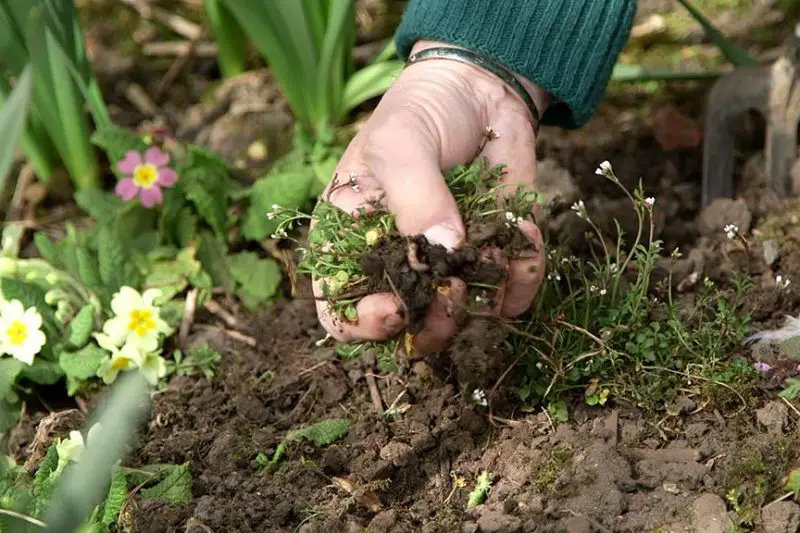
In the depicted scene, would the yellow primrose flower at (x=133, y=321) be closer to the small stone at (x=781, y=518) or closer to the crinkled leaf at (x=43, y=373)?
the crinkled leaf at (x=43, y=373)

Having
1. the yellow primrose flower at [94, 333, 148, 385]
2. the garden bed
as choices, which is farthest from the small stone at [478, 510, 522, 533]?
the yellow primrose flower at [94, 333, 148, 385]

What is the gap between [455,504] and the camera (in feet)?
5.11

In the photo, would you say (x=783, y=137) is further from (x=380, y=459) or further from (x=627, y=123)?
(x=380, y=459)

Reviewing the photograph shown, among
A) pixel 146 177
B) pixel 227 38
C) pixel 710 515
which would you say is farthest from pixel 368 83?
pixel 710 515

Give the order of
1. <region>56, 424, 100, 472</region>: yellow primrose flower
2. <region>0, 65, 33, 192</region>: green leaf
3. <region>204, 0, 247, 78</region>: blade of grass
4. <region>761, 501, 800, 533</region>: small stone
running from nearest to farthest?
<region>0, 65, 33, 192</region>: green leaf
<region>761, 501, 800, 533</region>: small stone
<region>56, 424, 100, 472</region>: yellow primrose flower
<region>204, 0, 247, 78</region>: blade of grass

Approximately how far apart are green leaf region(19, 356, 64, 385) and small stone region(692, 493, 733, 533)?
1.22m

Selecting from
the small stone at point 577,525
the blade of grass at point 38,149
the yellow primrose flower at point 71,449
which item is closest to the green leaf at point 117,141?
the blade of grass at point 38,149

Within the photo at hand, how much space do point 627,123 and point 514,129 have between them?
3.13ft

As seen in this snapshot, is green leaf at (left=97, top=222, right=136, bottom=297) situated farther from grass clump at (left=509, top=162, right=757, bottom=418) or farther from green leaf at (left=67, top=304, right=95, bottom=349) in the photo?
grass clump at (left=509, top=162, right=757, bottom=418)

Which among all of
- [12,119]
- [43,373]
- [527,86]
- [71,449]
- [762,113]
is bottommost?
[762,113]

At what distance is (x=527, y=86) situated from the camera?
1.92 m

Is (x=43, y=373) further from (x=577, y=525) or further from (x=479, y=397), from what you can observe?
(x=577, y=525)

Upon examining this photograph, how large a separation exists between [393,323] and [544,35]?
0.76 m

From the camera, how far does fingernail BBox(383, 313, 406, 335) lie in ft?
4.66
